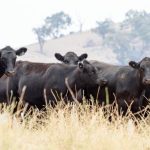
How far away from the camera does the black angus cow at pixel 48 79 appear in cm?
1177

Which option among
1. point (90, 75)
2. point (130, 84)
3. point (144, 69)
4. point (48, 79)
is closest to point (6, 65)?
point (48, 79)

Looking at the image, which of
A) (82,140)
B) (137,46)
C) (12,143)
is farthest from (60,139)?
(137,46)

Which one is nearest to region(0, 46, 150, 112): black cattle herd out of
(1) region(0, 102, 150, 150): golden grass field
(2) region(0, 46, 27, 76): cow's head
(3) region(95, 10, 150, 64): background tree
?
(2) region(0, 46, 27, 76): cow's head

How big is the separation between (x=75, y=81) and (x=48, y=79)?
2.09ft

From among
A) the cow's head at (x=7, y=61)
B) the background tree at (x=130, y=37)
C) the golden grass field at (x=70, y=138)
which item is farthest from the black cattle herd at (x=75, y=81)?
the background tree at (x=130, y=37)

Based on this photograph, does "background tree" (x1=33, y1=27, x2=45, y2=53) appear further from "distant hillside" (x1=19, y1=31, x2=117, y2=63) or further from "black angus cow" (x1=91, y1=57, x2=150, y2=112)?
"black angus cow" (x1=91, y1=57, x2=150, y2=112)

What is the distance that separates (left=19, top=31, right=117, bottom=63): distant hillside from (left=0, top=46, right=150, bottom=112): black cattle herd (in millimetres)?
87881

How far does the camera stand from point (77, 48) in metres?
113

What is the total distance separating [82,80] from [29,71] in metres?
1.41

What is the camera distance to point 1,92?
1261 centimetres

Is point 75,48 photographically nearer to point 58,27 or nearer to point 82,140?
point 58,27

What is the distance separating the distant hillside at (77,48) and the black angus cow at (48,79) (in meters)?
87.9

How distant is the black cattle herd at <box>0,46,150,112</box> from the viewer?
37.0 ft

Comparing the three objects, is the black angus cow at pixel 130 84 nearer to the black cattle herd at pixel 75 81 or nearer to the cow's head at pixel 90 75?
the black cattle herd at pixel 75 81
